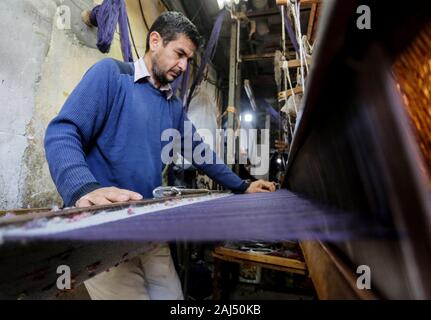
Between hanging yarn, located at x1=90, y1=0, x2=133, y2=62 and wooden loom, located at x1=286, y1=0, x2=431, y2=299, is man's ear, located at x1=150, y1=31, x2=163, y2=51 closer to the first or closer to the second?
hanging yarn, located at x1=90, y1=0, x2=133, y2=62

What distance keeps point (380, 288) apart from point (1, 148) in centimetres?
250

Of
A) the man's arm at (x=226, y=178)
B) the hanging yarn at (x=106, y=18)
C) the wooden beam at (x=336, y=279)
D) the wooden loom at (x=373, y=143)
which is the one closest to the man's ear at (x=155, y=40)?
the man's arm at (x=226, y=178)

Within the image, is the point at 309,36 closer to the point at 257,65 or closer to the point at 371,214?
the point at 371,214

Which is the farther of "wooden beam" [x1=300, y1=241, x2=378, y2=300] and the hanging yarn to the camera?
the hanging yarn

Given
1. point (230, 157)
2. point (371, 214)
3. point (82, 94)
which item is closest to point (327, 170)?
point (371, 214)

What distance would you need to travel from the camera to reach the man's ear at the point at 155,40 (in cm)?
209

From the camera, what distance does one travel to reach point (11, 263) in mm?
483

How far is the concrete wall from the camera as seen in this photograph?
2.01 metres

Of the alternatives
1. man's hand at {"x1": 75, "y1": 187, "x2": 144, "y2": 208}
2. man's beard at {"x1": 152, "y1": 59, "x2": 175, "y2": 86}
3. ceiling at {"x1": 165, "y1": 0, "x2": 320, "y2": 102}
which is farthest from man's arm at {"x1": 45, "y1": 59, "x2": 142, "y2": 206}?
ceiling at {"x1": 165, "y1": 0, "x2": 320, "y2": 102}

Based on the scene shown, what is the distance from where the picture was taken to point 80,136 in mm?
1566

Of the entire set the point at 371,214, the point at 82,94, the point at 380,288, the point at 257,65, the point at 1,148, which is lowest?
the point at 380,288

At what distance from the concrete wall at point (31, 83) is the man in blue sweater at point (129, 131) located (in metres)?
0.84

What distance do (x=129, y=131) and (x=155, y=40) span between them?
0.80 m

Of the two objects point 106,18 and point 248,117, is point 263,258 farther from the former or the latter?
point 248,117
